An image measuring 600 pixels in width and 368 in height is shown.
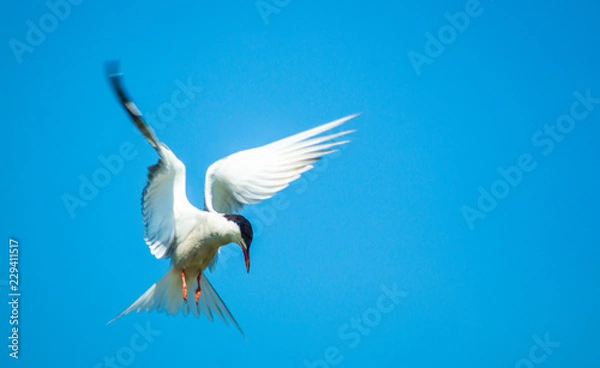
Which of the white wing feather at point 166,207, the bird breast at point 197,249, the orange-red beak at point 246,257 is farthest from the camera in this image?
the bird breast at point 197,249

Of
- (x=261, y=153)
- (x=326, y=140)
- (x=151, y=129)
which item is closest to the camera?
(x=151, y=129)

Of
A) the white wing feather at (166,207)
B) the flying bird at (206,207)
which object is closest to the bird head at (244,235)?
the flying bird at (206,207)

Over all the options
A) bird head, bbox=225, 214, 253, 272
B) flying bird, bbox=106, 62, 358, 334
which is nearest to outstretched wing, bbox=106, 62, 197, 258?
flying bird, bbox=106, 62, 358, 334

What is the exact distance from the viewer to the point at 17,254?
708 cm

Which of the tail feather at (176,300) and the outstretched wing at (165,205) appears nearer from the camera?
the outstretched wing at (165,205)

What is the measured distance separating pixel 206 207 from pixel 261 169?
23.4 inches

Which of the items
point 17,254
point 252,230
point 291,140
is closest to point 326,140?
point 291,140

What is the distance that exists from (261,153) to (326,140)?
762 mm

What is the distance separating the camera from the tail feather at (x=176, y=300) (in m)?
7.21

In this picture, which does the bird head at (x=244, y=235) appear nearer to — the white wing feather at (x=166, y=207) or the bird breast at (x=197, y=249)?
the bird breast at (x=197, y=249)

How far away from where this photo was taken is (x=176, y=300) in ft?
24.0

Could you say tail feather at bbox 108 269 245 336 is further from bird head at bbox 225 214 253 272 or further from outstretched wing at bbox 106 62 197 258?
bird head at bbox 225 214 253 272

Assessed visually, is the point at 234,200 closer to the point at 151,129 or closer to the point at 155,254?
the point at 155,254

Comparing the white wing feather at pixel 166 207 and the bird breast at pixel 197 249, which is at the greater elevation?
the white wing feather at pixel 166 207
